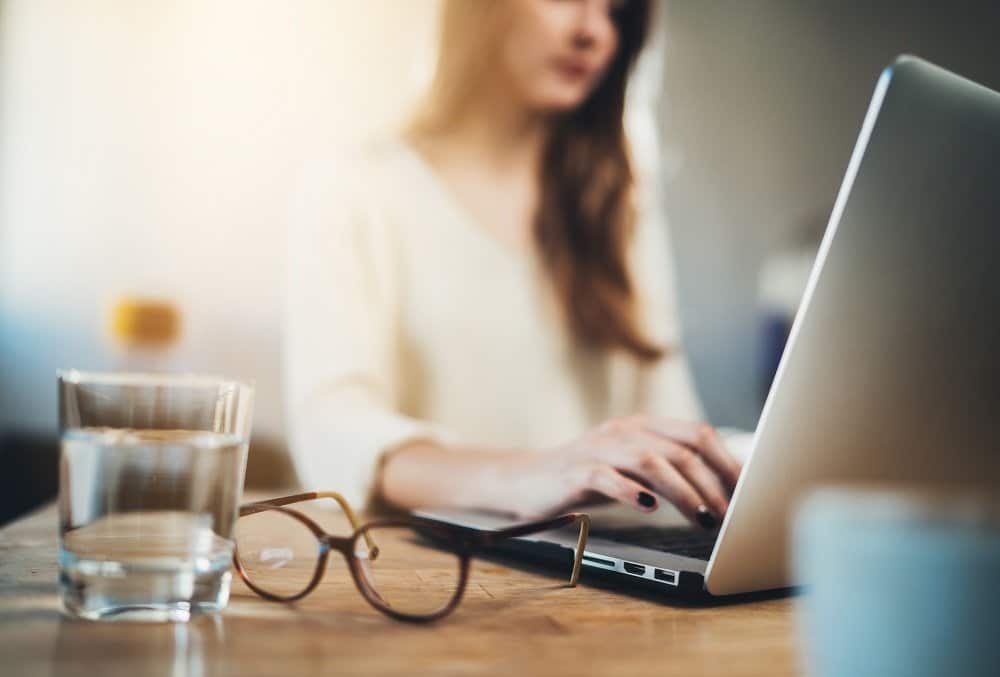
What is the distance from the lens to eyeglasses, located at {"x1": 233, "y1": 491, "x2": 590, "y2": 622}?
0.43 metres

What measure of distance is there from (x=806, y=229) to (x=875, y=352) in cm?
196

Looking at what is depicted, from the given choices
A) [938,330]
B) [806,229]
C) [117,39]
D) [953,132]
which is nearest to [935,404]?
[938,330]

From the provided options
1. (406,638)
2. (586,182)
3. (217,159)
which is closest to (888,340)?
(406,638)

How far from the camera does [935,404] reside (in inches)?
19.5

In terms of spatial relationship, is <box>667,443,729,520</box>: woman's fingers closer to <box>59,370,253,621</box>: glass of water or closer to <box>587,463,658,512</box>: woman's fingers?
<box>587,463,658,512</box>: woman's fingers

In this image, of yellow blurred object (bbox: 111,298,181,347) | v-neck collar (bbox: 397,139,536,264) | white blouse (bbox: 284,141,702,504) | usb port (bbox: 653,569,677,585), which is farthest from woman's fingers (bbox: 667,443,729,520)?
yellow blurred object (bbox: 111,298,181,347)

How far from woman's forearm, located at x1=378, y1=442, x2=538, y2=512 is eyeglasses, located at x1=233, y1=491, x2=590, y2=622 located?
3.7 inches

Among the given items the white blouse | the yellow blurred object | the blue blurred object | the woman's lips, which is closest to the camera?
the blue blurred object

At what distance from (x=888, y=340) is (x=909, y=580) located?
264mm

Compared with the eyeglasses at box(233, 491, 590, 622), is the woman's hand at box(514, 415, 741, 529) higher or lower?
higher

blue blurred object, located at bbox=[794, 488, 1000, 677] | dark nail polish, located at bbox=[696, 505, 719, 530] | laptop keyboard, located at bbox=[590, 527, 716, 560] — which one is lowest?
laptop keyboard, located at bbox=[590, 527, 716, 560]

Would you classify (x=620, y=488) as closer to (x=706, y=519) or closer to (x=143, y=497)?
(x=706, y=519)

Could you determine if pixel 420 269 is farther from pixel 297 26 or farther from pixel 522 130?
pixel 297 26

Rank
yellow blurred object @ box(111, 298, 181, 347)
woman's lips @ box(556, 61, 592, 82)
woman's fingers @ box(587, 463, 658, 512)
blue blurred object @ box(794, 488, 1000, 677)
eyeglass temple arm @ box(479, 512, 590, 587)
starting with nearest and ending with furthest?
blue blurred object @ box(794, 488, 1000, 677)
eyeglass temple arm @ box(479, 512, 590, 587)
woman's fingers @ box(587, 463, 658, 512)
woman's lips @ box(556, 61, 592, 82)
yellow blurred object @ box(111, 298, 181, 347)
